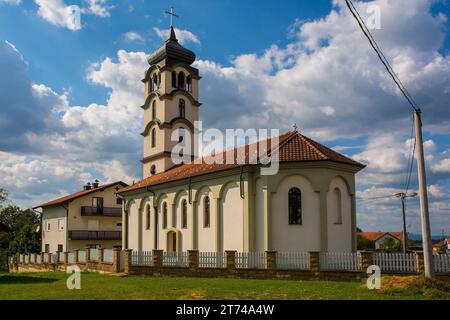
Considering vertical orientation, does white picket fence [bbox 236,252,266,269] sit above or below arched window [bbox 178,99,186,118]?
below

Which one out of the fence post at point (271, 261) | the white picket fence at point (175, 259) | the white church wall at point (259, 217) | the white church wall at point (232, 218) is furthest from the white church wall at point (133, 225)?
the fence post at point (271, 261)

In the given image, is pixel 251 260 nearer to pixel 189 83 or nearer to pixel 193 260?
pixel 193 260

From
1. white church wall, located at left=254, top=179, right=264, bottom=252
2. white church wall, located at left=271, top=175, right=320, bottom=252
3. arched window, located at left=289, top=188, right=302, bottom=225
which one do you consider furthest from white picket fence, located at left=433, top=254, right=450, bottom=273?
white church wall, located at left=254, top=179, right=264, bottom=252

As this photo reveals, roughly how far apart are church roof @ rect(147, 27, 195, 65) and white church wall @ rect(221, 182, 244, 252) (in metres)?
16.2

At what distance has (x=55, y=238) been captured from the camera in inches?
1801

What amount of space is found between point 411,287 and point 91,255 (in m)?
21.5

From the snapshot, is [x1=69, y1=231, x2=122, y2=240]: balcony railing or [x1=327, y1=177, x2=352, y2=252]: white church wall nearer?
[x1=327, y1=177, x2=352, y2=252]: white church wall

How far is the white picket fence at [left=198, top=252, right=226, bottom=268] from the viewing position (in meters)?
21.9

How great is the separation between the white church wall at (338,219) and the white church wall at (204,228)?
6.75 metres

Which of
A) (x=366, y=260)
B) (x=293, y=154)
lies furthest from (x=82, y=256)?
(x=366, y=260)

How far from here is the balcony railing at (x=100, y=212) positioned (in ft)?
146

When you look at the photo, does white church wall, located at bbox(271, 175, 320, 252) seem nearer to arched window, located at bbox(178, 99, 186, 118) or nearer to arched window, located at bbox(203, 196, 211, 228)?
arched window, located at bbox(203, 196, 211, 228)

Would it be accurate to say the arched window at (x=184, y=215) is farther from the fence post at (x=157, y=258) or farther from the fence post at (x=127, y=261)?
the fence post at (x=157, y=258)
